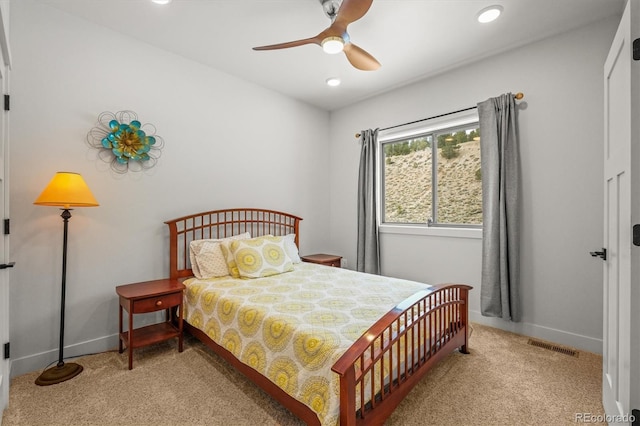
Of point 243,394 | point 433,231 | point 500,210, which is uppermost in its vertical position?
point 500,210

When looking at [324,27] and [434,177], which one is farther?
[434,177]

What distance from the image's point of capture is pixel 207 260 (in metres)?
2.86

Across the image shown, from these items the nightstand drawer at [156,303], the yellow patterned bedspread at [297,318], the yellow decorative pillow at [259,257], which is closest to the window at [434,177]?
the yellow patterned bedspread at [297,318]

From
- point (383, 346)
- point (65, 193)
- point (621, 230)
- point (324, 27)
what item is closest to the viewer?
point (621, 230)

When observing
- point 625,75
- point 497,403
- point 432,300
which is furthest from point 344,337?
point 625,75

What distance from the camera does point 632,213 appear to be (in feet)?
4.19

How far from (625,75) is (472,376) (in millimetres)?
2008

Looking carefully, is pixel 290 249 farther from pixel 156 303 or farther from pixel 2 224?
pixel 2 224

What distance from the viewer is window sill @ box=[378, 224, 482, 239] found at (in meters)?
3.21

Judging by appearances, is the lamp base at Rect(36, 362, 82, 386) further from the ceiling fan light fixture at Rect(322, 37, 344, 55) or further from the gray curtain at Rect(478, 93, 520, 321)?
the gray curtain at Rect(478, 93, 520, 321)

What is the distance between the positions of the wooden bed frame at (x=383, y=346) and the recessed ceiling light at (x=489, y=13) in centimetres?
220

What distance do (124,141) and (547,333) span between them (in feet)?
13.9

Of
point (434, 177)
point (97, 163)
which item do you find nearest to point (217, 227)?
point (97, 163)

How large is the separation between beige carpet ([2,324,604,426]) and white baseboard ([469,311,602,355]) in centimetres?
12
